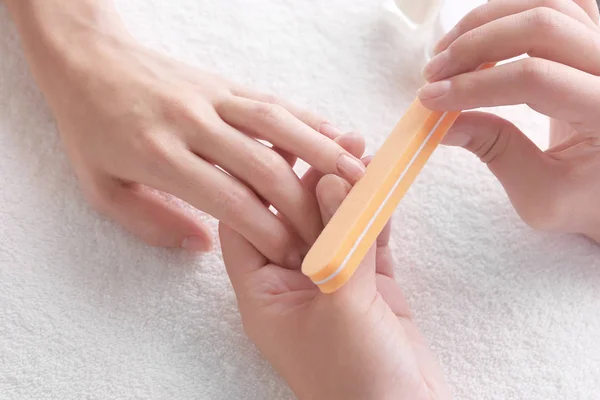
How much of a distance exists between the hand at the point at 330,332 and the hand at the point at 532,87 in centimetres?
15

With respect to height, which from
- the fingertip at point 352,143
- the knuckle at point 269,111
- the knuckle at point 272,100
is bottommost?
the knuckle at point 272,100

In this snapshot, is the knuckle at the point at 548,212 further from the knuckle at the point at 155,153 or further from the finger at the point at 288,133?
the knuckle at the point at 155,153

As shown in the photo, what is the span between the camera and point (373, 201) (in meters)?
0.52

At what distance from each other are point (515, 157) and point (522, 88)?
115mm

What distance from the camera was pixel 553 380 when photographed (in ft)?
2.25

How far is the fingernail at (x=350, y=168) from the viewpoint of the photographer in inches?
22.9

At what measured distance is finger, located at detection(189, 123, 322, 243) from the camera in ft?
2.09

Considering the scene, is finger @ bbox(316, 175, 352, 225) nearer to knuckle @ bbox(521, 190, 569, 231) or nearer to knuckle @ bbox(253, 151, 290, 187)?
knuckle @ bbox(253, 151, 290, 187)

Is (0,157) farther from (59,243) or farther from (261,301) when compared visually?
(261,301)

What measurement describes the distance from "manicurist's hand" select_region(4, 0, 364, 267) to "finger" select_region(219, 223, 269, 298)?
0.01 m

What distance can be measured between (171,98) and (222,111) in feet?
Result: 0.18

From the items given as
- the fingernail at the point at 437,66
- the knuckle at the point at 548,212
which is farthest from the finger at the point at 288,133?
the knuckle at the point at 548,212

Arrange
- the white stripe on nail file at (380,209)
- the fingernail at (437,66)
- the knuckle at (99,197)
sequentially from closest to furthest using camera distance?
the white stripe on nail file at (380,209) < the fingernail at (437,66) < the knuckle at (99,197)

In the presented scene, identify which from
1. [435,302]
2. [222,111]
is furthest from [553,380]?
[222,111]
